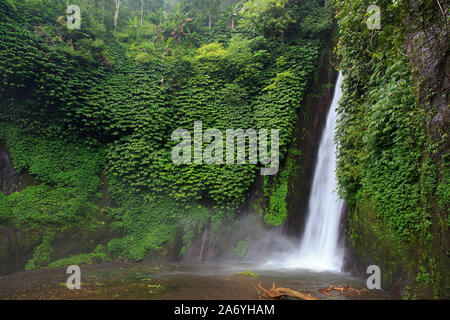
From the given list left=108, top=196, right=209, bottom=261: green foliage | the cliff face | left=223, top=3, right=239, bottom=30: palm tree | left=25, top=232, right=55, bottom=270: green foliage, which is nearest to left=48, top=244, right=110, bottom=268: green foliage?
left=25, top=232, right=55, bottom=270: green foliage

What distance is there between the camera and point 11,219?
7.52 m

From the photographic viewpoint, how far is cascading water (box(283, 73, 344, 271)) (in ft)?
25.2

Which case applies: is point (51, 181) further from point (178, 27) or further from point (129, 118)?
point (178, 27)

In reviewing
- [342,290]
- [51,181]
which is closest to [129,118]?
[51,181]

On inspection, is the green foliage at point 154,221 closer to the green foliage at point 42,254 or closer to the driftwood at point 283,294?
the green foliage at point 42,254

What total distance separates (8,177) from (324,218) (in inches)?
437

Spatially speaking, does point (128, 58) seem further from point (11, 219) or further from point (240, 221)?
point (240, 221)

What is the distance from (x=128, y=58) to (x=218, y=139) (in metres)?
6.33

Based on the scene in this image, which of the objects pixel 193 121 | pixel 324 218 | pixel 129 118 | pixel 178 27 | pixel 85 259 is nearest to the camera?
pixel 85 259

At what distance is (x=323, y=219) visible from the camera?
334 inches

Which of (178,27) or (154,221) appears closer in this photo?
(154,221)

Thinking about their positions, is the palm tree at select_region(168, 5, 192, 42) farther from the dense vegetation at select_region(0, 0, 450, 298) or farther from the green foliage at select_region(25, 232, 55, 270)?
the green foliage at select_region(25, 232, 55, 270)

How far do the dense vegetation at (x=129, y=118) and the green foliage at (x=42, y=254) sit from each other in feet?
0.09

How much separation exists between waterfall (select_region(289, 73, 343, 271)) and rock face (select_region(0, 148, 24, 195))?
9.99m
